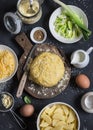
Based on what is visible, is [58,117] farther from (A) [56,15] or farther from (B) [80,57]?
(A) [56,15]

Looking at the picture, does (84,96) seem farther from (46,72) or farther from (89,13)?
(89,13)

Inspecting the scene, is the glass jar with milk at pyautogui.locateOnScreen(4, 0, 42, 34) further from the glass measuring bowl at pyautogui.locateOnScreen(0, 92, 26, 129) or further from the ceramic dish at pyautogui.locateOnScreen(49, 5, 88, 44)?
the glass measuring bowl at pyautogui.locateOnScreen(0, 92, 26, 129)

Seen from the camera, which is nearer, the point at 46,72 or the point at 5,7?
the point at 46,72

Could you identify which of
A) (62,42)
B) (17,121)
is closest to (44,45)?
(62,42)

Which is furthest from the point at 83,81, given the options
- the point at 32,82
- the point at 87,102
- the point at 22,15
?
the point at 22,15

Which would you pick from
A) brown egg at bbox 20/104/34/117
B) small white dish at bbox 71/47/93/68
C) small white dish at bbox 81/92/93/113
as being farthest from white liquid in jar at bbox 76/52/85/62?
brown egg at bbox 20/104/34/117

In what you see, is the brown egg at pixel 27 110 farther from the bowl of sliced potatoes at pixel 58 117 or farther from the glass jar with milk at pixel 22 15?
the glass jar with milk at pixel 22 15
